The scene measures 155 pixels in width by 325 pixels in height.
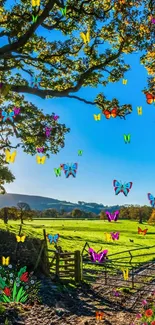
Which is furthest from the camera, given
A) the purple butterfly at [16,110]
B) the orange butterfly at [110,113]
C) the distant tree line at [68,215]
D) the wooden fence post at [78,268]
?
the distant tree line at [68,215]

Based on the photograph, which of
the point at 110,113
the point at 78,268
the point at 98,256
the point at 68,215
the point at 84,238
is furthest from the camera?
the point at 68,215

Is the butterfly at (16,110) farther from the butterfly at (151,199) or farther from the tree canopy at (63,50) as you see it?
the butterfly at (151,199)

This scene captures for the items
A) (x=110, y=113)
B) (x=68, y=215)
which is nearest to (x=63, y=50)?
(x=110, y=113)

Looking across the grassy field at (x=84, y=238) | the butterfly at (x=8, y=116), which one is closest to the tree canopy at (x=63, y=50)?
the butterfly at (x=8, y=116)

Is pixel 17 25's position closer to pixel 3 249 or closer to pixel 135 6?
pixel 135 6

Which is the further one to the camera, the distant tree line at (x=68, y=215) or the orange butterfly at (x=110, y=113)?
the distant tree line at (x=68, y=215)

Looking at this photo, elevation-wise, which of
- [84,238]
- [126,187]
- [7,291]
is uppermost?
[126,187]

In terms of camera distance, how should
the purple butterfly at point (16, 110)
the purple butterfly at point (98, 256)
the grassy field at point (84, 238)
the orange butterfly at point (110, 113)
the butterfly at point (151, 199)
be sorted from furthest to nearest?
the grassy field at point (84, 238) < the purple butterfly at point (16, 110) < the purple butterfly at point (98, 256) < the orange butterfly at point (110, 113) < the butterfly at point (151, 199)

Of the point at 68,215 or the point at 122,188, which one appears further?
the point at 68,215

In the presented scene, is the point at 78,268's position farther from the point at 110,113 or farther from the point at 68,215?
the point at 68,215

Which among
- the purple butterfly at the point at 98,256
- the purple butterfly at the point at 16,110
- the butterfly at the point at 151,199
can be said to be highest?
the purple butterfly at the point at 16,110

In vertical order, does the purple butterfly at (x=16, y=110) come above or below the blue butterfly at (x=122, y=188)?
above

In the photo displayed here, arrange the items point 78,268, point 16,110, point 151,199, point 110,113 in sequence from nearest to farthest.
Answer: point 151,199
point 78,268
point 110,113
point 16,110

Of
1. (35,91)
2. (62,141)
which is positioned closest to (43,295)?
(35,91)
